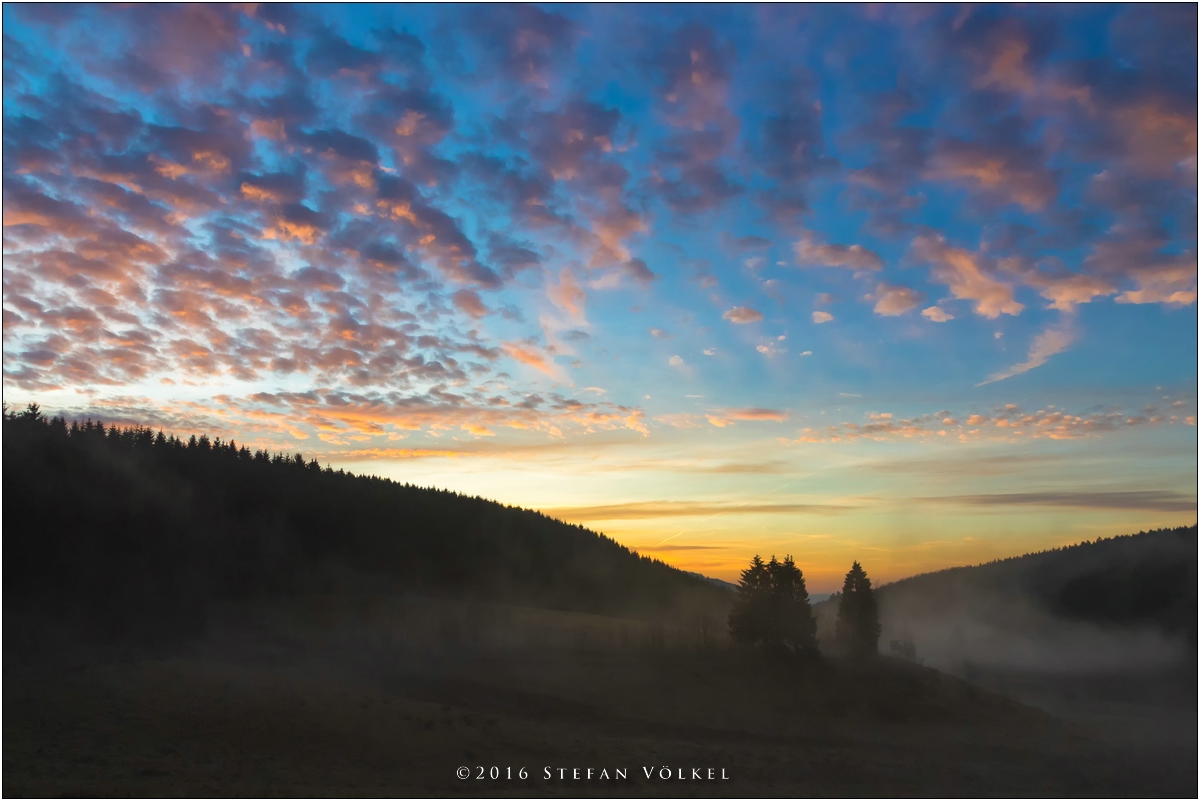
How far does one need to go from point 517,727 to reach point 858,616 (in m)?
61.1

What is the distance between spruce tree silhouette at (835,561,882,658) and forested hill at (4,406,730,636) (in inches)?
2497

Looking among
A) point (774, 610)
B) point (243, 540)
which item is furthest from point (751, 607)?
point (243, 540)

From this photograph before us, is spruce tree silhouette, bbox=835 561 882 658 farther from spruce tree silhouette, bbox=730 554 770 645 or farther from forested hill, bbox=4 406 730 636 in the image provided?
forested hill, bbox=4 406 730 636

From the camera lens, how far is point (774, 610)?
79.9m

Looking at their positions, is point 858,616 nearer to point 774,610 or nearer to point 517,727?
point 774,610

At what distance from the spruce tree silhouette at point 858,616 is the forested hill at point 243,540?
63435 millimetres

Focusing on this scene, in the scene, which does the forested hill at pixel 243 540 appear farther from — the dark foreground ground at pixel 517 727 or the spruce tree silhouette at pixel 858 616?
the spruce tree silhouette at pixel 858 616

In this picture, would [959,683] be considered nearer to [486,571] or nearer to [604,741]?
[604,741]

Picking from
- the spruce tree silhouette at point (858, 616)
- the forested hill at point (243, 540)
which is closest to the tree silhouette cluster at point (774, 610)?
the spruce tree silhouette at point (858, 616)

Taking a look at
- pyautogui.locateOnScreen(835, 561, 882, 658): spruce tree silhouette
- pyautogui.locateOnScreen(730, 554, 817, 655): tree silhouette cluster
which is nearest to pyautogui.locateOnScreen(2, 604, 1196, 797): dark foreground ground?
pyautogui.locateOnScreen(730, 554, 817, 655): tree silhouette cluster

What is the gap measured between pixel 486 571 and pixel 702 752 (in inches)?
3789

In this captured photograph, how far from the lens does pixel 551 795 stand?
1119 inches

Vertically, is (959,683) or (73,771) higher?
(73,771)

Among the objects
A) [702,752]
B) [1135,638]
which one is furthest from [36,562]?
[1135,638]
